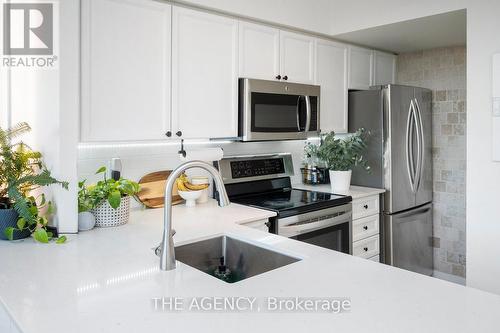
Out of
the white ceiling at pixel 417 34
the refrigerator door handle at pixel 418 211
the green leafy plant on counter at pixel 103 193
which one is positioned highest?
the white ceiling at pixel 417 34

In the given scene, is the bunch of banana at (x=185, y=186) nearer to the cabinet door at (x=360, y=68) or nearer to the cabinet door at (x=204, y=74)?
the cabinet door at (x=204, y=74)

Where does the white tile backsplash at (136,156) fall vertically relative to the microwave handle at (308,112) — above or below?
below

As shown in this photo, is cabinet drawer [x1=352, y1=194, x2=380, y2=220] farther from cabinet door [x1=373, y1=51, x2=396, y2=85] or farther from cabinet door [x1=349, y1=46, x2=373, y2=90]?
cabinet door [x1=373, y1=51, x2=396, y2=85]

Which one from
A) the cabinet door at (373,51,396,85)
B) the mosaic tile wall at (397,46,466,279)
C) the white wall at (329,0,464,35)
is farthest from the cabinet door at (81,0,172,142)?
the mosaic tile wall at (397,46,466,279)

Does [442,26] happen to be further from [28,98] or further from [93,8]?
[28,98]

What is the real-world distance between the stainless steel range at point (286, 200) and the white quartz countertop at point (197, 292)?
78 cm

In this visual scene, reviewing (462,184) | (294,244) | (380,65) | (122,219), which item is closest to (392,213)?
(462,184)

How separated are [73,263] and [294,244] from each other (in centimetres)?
87

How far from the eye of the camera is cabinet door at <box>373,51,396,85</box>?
3869 millimetres

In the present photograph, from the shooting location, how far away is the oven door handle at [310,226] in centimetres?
253

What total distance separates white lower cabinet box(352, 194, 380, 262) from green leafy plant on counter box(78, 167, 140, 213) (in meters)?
1.68

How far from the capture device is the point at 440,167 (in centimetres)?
388

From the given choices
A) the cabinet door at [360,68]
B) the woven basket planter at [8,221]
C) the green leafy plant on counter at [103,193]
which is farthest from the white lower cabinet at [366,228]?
the woven basket planter at [8,221]

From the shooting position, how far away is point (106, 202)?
2.12 m
